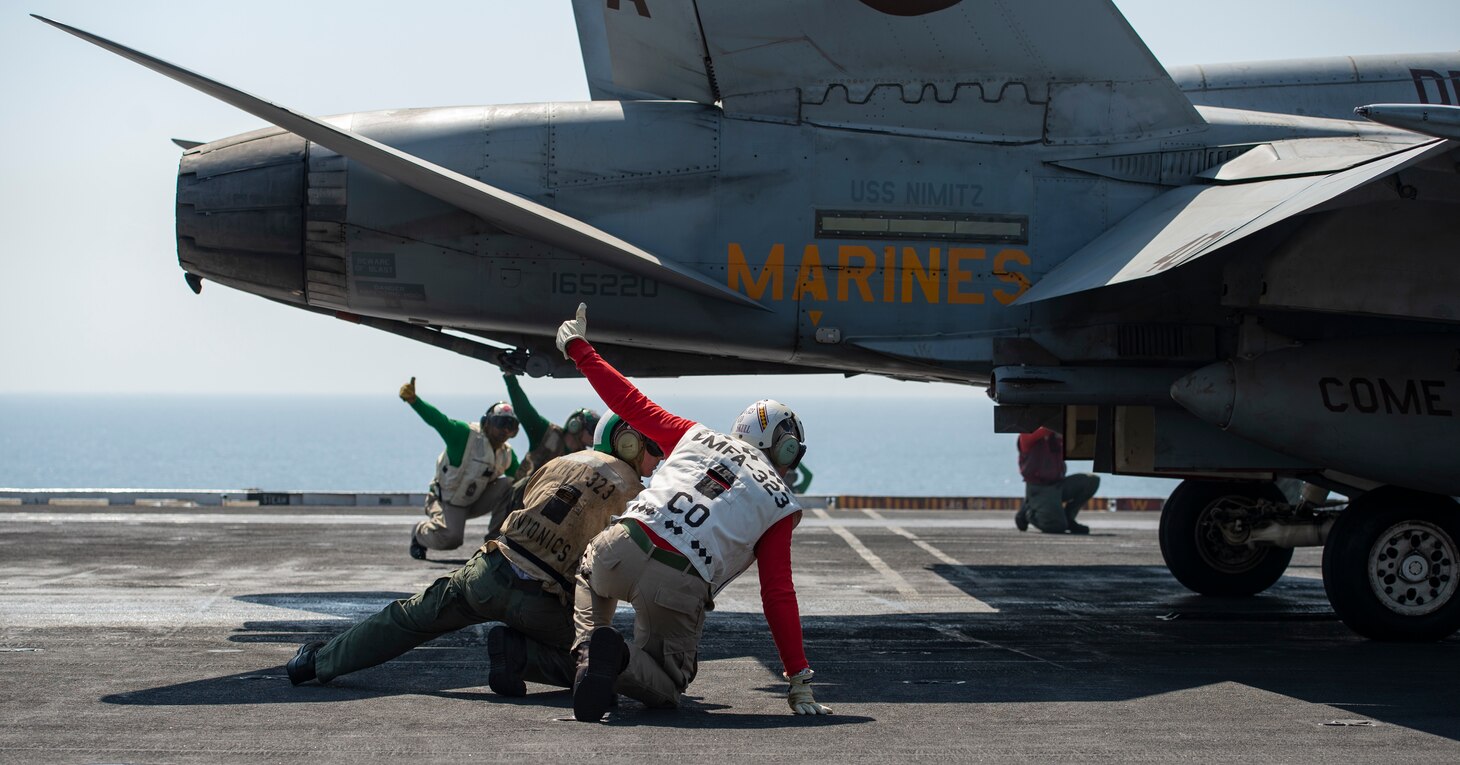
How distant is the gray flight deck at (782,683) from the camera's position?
643 centimetres

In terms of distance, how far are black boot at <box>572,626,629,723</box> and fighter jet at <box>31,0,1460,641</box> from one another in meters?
3.95

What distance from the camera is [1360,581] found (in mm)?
10086

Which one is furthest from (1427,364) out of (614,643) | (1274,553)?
(614,643)

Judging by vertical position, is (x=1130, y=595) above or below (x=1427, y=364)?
below

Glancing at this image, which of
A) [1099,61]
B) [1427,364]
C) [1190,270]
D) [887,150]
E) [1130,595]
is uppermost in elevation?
[1099,61]

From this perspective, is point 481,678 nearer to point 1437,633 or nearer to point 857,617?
point 857,617

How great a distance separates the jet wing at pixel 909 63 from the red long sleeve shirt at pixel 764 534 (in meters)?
3.82

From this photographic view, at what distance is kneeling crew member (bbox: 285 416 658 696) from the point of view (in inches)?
302

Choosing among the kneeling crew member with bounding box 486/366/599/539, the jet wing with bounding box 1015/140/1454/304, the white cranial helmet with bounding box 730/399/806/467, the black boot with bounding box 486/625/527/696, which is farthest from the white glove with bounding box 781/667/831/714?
the kneeling crew member with bounding box 486/366/599/539

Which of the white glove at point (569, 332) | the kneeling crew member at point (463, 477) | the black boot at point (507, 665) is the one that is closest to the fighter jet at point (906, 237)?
the white glove at point (569, 332)

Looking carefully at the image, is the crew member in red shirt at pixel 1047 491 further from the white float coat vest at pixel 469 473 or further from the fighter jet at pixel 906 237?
the fighter jet at pixel 906 237

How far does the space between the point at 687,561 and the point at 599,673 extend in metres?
0.72

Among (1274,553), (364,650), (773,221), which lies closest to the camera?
(364,650)

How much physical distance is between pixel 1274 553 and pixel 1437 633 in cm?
259
